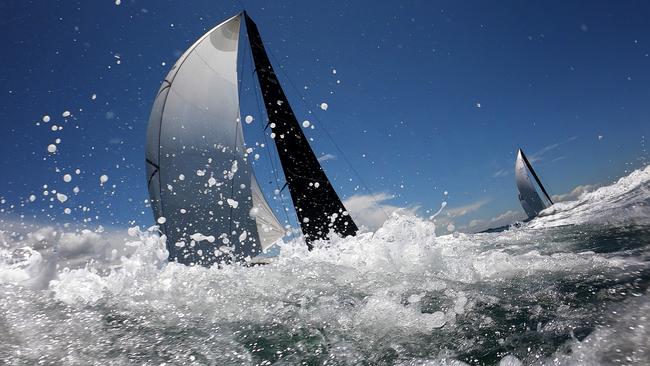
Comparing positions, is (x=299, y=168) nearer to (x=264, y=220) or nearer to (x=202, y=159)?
(x=264, y=220)

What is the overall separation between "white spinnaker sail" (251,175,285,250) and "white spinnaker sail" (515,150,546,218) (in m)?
37.0

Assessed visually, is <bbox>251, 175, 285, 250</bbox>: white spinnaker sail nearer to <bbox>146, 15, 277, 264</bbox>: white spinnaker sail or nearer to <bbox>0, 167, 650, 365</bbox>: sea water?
<bbox>146, 15, 277, 264</bbox>: white spinnaker sail

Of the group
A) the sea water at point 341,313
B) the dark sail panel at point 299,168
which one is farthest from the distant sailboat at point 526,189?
the sea water at point 341,313

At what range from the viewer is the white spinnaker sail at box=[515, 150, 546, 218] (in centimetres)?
3934

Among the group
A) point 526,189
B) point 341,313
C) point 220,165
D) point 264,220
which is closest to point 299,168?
point 264,220

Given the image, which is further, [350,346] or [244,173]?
[244,173]

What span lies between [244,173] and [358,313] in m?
8.50

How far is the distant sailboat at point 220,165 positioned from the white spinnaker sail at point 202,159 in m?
0.03

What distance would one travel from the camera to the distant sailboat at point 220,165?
9.34m

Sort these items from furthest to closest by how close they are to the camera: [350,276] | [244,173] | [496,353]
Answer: [244,173]
[350,276]
[496,353]

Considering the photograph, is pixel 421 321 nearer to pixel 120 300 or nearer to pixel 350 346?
pixel 350 346

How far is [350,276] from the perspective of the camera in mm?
3715

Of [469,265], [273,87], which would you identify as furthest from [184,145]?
[469,265]

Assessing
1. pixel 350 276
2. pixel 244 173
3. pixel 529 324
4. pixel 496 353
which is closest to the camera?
pixel 496 353
